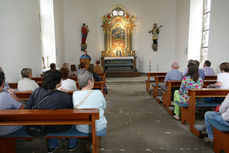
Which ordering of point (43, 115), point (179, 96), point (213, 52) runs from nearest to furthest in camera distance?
point (43, 115), point (179, 96), point (213, 52)

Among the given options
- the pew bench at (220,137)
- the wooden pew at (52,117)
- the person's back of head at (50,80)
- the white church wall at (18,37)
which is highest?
the white church wall at (18,37)

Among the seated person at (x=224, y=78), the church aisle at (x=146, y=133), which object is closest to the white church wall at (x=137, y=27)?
the church aisle at (x=146, y=133)

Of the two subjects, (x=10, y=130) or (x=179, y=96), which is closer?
(x=10, y=130)

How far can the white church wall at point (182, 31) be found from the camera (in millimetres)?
9852

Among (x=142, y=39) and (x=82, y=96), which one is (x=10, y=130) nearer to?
(x=82, y=96)

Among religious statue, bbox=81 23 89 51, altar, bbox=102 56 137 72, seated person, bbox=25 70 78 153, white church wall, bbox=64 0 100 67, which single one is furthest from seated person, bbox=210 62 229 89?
white church wall, bbox=64 0 100 67

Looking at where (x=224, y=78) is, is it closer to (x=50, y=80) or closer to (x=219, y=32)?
(x=50, y=80)

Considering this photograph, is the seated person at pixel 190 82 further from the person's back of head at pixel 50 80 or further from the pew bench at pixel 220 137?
the person's back of head at pixel 50 80

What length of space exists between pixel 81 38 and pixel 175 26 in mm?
6180

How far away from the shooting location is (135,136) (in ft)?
10.1

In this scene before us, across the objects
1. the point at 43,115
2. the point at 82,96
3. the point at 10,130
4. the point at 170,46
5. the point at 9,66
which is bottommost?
the point at 10,130

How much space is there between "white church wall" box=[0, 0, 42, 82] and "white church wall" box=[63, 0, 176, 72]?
5.27 m

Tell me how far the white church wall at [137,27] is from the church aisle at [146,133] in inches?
304

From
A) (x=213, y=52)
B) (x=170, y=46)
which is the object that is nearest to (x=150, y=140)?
(x=213, y=52)
